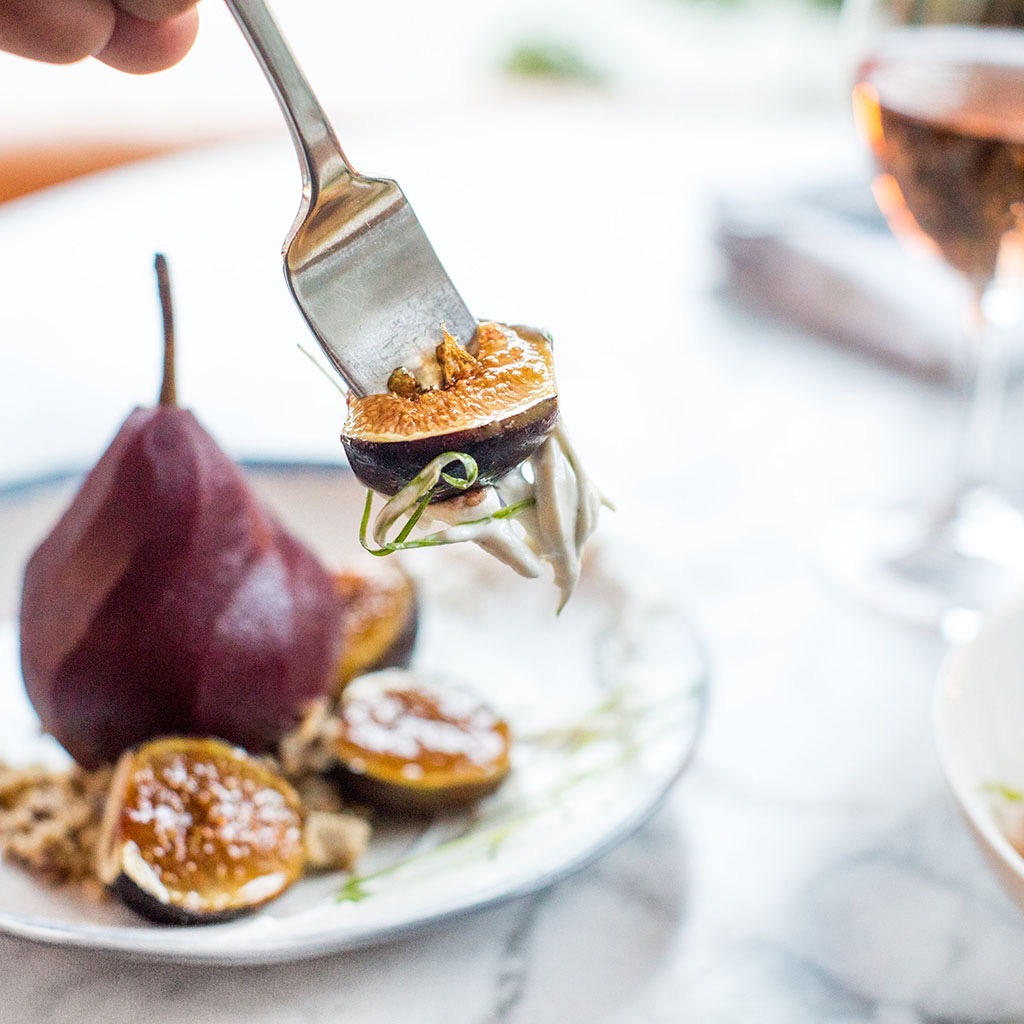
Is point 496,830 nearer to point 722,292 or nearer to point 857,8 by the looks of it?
point 857,8

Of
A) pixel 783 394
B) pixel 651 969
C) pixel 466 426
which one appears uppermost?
pixel 466 426

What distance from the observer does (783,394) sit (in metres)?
1.61

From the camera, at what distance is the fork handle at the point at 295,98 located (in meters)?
0.64

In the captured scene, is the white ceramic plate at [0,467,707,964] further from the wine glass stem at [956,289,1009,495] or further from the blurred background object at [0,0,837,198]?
the blurred background object at [0,0,837,198]

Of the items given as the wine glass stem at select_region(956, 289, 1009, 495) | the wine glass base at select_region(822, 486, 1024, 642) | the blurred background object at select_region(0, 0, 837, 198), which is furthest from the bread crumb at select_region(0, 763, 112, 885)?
the blurred background object at select_region(0, 0, 837, 198)

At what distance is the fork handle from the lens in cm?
64

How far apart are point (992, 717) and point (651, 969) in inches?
11.2

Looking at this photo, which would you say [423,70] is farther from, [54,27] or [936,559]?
[54,27]

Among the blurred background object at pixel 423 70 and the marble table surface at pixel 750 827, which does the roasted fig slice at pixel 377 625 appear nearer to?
the marble table surface at pixel 750 827

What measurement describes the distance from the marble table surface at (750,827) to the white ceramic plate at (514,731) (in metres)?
0.05

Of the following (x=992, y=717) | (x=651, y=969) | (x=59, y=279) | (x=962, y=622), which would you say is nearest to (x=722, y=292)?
(x=962, y=622)

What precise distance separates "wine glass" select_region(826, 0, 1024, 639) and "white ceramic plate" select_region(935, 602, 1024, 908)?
0.27 meters

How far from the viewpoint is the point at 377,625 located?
41.5 inches

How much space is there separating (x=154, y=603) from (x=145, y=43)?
0.38 meters
